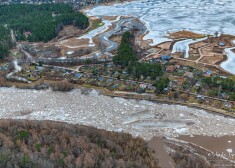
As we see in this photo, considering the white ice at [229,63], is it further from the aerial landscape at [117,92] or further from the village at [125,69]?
the village at [125,69]

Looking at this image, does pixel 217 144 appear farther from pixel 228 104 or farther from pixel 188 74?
pixel 188 74

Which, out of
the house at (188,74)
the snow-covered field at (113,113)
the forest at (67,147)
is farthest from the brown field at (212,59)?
the forest at (67,147)

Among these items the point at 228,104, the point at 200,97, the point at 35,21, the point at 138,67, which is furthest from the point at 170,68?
the point at 35,21

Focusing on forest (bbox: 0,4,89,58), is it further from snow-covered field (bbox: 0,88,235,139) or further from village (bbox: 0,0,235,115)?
snow-covered field (bbox: 0,88,235,139)

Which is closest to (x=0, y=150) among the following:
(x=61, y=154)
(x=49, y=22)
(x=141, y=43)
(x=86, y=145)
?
(x=61, y=154)

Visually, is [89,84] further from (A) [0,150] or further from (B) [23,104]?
(A) [0,150]
